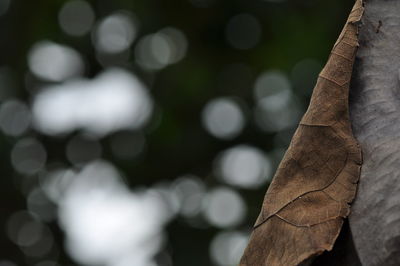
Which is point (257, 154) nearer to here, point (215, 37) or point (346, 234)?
point (215, 37)

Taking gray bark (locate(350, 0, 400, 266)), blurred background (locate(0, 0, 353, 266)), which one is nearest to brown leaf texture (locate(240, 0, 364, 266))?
gray bark (locate(350, 0, 400, 266))

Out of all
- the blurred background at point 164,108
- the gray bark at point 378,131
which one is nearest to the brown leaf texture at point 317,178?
the gray bark at point 378,131

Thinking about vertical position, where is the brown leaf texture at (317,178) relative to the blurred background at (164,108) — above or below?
above

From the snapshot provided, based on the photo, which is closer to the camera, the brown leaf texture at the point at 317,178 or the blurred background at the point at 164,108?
the brown leaf texture at the point at 317,178

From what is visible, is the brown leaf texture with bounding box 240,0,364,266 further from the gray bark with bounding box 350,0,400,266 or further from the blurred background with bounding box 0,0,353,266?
the blurred background with bounding box 0,0,353,266

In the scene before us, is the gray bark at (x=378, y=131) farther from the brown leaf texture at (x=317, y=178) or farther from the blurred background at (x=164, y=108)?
the blurred background at (x=164, y=108)
